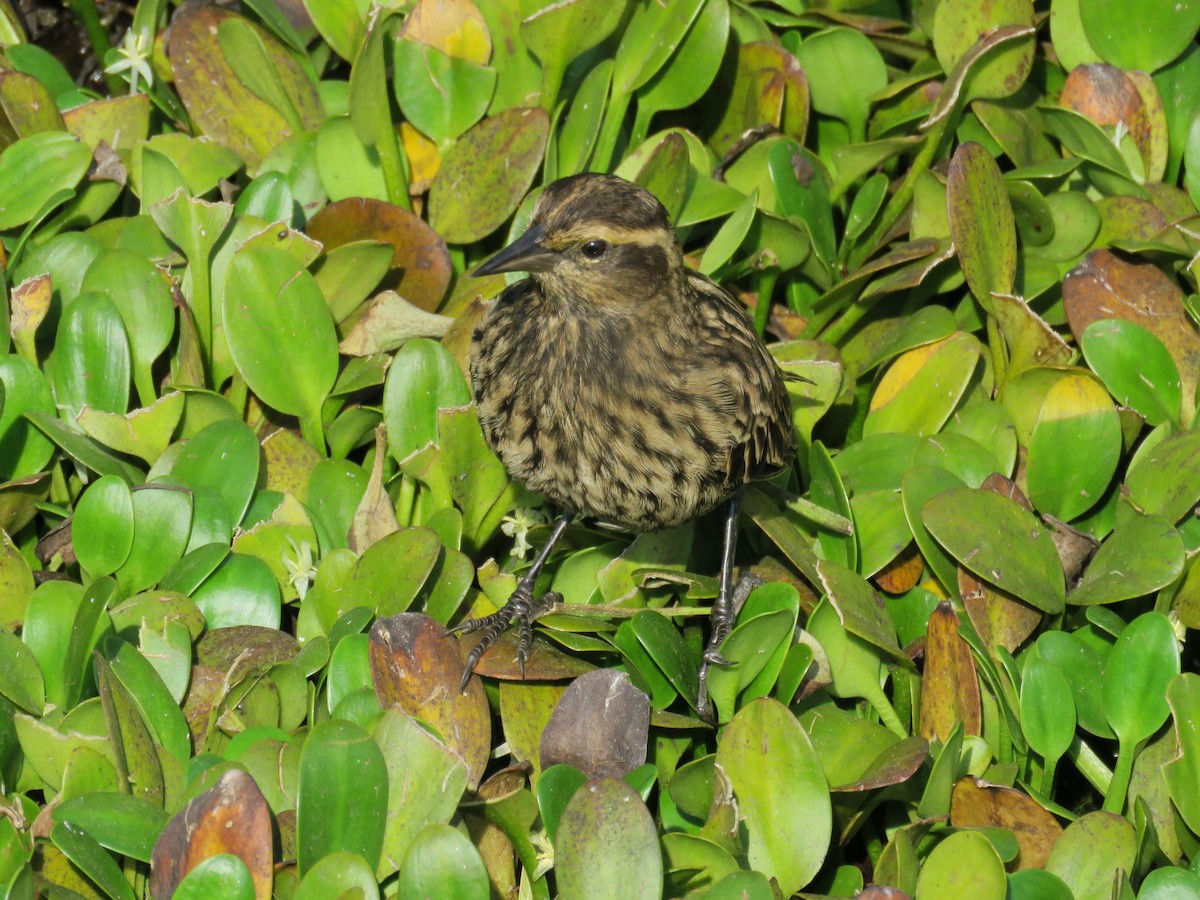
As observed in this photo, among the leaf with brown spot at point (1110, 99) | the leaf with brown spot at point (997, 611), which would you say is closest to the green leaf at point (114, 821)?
the leaf with brown spot at point (997, 611)

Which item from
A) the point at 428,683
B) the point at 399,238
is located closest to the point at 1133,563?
the point at 428,683

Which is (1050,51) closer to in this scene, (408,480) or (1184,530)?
(1184,530)

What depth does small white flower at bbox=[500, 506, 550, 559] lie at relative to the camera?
4.89m

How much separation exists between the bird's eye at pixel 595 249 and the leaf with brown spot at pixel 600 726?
1145 millimetres

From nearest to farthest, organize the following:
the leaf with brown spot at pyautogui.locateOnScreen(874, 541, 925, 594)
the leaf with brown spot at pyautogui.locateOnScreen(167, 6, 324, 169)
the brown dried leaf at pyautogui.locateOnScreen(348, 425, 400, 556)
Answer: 1. the brown dried leaf at pyautogui.locateOnScreen(348, 425, 400, 556)
2. the leaf with brown spot at pyautogui.locateOnScreen(874, 541, 925, 594)
3. the leaf with brown spot at pyautogui.locateOnScreen(167, 6, 324, 169)

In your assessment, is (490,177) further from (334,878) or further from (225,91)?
(334,878)

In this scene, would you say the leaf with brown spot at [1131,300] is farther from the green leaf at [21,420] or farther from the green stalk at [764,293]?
the green leaf at [21,420]

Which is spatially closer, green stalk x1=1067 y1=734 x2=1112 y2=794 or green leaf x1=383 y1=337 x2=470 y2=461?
green stalk x1=1067 y1=734 x2=1112 y2=794

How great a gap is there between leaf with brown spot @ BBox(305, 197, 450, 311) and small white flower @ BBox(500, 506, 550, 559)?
0.89 meters

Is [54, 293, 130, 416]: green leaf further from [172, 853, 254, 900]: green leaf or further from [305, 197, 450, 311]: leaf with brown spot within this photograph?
[172, 853, 254, 900]: green leaf

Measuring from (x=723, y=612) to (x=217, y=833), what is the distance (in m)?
1.80

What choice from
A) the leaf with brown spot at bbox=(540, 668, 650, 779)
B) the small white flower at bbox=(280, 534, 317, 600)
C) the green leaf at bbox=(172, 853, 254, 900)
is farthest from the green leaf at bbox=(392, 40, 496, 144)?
the green leaf at bbox=(172, 853, 254, 900)

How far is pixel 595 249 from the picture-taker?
13.7ft

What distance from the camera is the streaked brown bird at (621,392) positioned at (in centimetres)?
424
